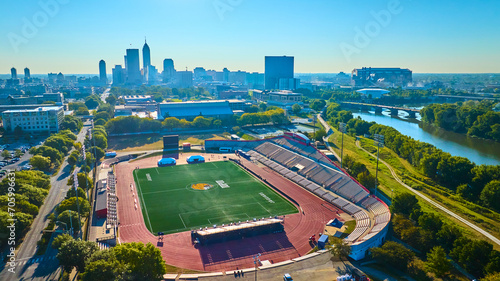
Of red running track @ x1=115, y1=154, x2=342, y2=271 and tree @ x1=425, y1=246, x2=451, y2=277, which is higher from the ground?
tree @ x1=425, y1=246, x2=451, y2=277

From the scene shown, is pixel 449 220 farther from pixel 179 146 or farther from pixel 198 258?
pixel 179 146

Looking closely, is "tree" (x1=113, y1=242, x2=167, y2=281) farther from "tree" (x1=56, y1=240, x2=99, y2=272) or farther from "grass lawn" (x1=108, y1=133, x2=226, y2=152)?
"grass lawn" (x1=108, y1=133, x2=226, y2=152)

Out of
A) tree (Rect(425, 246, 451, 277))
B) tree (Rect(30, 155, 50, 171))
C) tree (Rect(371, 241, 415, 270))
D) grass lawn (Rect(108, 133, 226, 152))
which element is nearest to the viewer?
tree (Rect(425, 246, 451, 277))

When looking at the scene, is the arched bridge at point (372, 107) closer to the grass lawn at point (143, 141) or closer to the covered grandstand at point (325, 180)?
the grass lawn at point (143, 141)

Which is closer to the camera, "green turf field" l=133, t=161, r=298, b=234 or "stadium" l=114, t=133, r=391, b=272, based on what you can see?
"stadium" l=114, t=133, r=391, b=272

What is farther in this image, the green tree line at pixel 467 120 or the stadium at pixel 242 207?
the green tree line at pixel 467 120

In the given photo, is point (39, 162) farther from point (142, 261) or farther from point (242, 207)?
point (142, 261)

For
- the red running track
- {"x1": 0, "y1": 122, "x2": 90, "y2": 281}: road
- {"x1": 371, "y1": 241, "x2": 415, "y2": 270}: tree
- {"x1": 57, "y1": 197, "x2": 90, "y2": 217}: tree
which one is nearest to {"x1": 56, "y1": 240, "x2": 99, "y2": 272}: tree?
{"x1": 0, "y1": 122, "x2": 90, "y2": 281}: road

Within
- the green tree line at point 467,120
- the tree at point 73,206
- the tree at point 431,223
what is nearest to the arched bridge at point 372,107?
the green tree line at point 467,120
